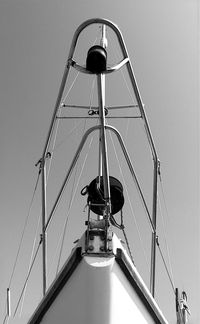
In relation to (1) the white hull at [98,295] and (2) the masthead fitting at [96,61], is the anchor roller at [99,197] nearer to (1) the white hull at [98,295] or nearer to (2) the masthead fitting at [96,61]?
(1) the white hull at [98,295]

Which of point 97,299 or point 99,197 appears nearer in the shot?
point 97,299

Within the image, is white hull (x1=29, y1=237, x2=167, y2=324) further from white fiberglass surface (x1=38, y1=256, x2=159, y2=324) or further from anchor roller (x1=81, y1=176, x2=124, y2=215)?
anchor roller (x1=81, y1=176, x2=124, y2=215)

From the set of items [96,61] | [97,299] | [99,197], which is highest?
[96,61]

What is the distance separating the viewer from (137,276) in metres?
3.00

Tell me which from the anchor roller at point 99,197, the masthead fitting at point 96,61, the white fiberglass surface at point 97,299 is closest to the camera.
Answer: the white fiberglass surface at point 97,299

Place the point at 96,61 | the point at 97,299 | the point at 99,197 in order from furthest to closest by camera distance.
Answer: the point at 99,197, the point at 96,61, the point at 97,299

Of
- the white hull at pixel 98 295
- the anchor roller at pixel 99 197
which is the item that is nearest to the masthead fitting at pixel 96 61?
the anchor roller at pixel 99 197

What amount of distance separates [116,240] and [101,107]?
42.9 inches

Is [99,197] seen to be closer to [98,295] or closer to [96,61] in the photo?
[98,295]

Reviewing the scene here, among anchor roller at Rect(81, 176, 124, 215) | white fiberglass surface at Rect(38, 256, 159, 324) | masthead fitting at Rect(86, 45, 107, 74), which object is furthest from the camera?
anchor roller at Rect(81, 176, 124, 215)

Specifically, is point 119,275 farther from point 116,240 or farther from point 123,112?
point 123,112

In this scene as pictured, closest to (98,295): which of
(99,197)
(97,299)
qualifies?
(97,299)

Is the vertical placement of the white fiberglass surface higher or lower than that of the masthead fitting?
lower

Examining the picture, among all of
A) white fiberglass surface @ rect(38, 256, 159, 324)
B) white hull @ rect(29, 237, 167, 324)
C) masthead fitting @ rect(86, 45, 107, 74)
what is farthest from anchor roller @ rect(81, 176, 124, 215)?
masthead fitting @ rect(86, 45, 107, 74)
